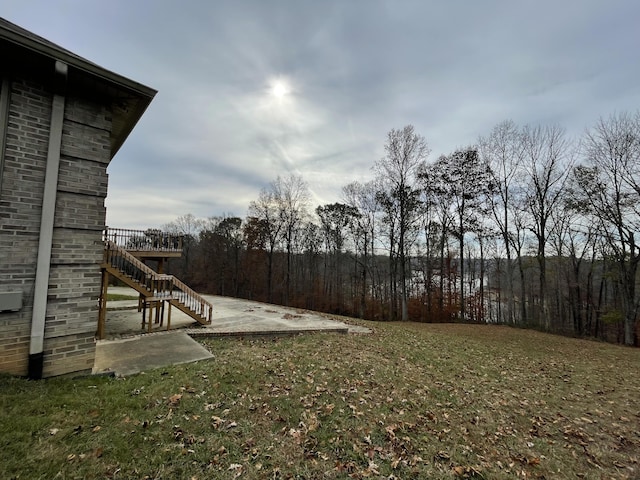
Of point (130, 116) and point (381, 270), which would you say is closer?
point (130, 116)

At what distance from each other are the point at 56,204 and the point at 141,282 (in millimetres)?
4984

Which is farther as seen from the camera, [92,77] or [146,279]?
[146,279]

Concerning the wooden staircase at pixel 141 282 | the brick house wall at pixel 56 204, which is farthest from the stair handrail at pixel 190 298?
the brick house wall at pixel 56 204

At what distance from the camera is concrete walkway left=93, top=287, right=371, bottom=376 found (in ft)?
15.7

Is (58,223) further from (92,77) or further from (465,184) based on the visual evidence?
(465,184)

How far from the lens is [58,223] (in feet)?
11.9

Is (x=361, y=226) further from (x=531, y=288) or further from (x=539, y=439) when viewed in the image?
(x=539, y=439)

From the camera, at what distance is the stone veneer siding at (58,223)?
3338 millimetres

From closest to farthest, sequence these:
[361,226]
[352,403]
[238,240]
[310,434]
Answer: [310,434] < [352,403] < [361,226] < [238,240]

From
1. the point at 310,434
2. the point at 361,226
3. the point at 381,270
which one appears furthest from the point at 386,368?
the point at 381,270

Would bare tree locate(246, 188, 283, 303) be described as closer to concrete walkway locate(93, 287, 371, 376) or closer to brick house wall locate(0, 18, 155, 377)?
concrete walkway locate(93, 287, 371, 376)

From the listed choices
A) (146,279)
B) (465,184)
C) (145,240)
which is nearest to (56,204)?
(146,279)

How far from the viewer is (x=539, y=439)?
368 cm

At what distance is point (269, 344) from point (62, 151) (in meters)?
5.78
